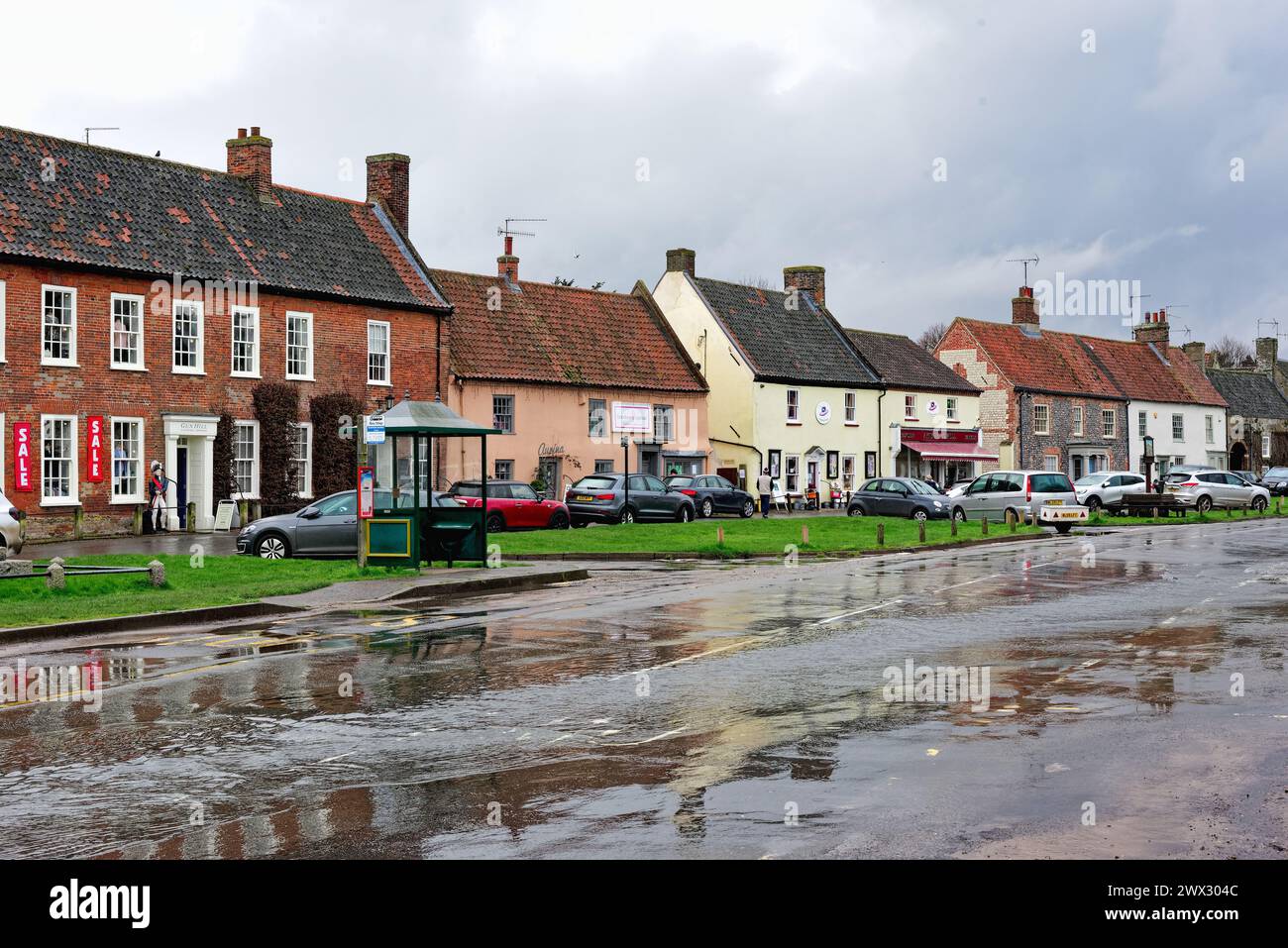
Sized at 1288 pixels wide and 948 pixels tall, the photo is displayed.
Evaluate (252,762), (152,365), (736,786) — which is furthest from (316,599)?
(152,365)

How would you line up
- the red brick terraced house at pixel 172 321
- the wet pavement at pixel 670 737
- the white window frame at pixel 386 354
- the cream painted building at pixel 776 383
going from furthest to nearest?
the cream painted building at pixel 776 383 < the white window frame at pixel 386 354 < the red brick terraced house at pixel 172 321 < the wet pavement at pixel 670 737

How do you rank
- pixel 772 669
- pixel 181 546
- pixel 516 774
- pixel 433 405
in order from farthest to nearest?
pixel 181 546 → pixel 433 405 → pixel 772 669 → pixel 516 774

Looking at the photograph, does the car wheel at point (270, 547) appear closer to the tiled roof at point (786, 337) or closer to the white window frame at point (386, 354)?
the white window frame at point (386, 354)

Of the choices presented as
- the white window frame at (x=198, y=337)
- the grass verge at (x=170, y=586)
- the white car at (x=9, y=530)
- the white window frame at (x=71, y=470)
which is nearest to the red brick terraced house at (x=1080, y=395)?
the white window frame at (x=198, y=337)

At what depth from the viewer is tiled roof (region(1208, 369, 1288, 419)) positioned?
94.6m

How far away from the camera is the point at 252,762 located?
9.34m

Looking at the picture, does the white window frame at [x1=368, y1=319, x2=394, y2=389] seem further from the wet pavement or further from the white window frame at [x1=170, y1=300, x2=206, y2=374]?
the wet pavement

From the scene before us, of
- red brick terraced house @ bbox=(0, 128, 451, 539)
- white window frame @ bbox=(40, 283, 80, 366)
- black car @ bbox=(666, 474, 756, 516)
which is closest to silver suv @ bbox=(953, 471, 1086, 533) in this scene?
black car @ bbox=(666, 474, 756, 516)

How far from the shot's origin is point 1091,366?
80875 mm

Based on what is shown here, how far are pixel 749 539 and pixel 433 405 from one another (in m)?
A: 11.6

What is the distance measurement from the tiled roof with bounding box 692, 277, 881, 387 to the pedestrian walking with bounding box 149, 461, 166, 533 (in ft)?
93.6

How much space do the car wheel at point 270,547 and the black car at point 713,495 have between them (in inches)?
824

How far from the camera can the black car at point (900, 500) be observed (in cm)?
4603

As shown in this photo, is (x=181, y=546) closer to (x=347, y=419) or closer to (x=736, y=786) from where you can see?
(x=347, y=419)
